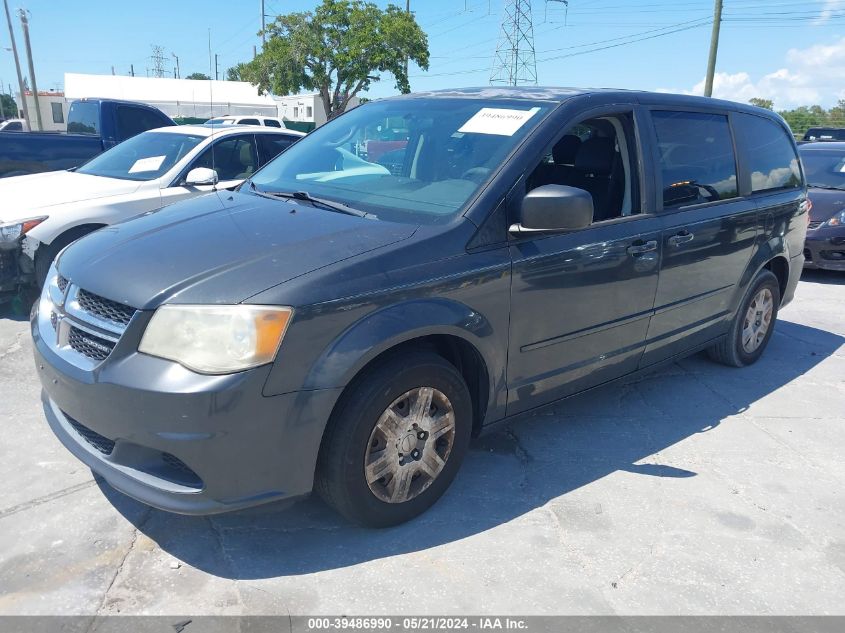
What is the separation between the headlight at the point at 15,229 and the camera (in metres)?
5.38

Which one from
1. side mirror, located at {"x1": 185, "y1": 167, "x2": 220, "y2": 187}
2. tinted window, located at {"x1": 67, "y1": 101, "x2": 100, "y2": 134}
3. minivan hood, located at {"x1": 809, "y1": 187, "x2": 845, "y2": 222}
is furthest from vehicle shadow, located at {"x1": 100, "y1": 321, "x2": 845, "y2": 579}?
tinted window, located at {"x1": 67, "y1": 101, "x2": 100, "y2": 134}

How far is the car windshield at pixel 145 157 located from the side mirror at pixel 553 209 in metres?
4.50

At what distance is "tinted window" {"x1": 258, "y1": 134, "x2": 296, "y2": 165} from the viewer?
704cm

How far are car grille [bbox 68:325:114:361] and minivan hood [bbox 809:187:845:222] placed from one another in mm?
8681

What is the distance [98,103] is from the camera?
10125mm

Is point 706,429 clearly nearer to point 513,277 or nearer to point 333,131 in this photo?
point 513,277

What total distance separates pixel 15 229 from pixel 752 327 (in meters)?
5.73

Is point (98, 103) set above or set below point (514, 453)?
above

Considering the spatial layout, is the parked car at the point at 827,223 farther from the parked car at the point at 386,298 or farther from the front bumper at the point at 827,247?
the parked car at the point at 386,298

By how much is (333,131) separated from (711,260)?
2.47 m

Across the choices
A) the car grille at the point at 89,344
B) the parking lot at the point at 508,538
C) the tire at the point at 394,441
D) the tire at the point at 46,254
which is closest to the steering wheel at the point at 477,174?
the tire at the point at 394,441

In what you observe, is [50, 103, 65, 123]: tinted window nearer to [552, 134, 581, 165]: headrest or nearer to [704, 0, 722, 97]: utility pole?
[704, 0, 722, 97]: utility pole

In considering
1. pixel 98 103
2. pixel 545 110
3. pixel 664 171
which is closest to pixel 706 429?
pixel 664 171

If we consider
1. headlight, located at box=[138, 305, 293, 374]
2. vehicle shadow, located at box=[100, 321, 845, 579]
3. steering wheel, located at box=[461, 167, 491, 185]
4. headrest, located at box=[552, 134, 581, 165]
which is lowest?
vehicle shadow, located at box=[100, 321, 845, 579]
